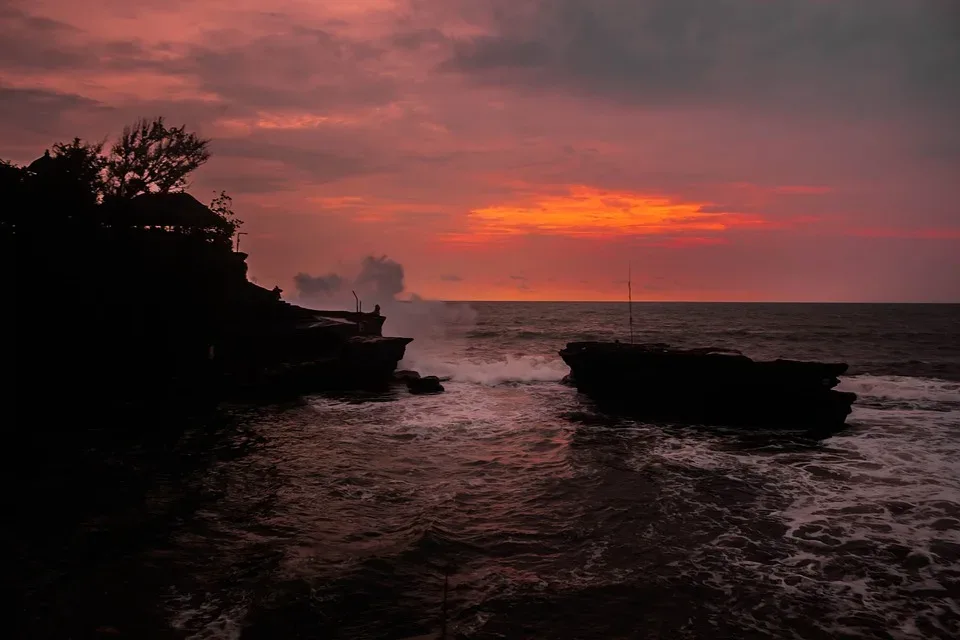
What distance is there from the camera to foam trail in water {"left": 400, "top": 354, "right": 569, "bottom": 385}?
37688 millimetres

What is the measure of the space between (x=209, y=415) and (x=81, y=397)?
5185 mm

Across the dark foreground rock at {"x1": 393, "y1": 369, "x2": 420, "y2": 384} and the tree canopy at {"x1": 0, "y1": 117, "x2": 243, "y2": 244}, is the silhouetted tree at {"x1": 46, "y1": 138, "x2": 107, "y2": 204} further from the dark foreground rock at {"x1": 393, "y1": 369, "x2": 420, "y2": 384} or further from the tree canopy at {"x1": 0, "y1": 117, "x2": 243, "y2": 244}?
the dark foreground rock at {"x1": 393, "y1": 369, "x2": 420, "y2": 384}

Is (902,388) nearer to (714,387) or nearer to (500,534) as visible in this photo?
(714,387)

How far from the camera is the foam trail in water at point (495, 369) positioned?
37688 millimetres

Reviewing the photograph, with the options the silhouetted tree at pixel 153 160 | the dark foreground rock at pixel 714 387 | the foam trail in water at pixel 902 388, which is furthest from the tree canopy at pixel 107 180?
the foam trail in water at pixel 902 388

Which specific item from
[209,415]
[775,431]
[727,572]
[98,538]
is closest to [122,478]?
[98,538]

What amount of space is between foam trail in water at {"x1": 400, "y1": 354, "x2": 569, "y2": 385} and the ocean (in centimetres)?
1474

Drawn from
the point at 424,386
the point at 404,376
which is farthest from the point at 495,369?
the point at 424,386

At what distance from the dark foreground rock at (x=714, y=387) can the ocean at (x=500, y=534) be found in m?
2.14

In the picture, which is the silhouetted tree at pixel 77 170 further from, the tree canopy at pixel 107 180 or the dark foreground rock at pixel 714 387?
the dark foreground rock at pixel 714 387

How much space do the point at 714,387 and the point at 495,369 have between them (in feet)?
59.9

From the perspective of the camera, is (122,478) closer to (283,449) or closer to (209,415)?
(283,449)

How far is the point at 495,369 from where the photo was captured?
40469 millimetres

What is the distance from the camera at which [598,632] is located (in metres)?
8.07
